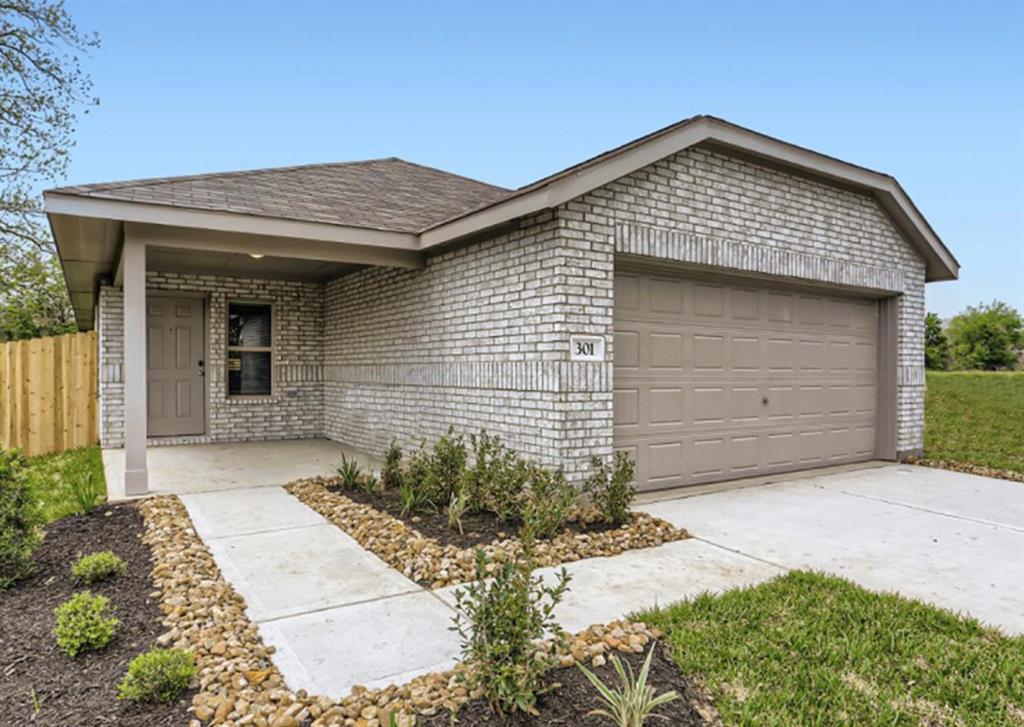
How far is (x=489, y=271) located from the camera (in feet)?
21.7

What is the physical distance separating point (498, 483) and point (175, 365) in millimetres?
7207

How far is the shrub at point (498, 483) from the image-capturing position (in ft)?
17.8

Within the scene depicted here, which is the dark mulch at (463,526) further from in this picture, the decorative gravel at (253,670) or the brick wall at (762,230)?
the brick wall at (762,230)

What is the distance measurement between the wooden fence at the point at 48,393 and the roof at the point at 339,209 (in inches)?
64.0

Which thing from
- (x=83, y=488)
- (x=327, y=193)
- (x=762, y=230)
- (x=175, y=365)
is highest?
(x=327, y=193)

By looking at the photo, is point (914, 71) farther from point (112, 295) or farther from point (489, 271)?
point (112, 295)

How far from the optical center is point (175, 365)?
33.4 feet

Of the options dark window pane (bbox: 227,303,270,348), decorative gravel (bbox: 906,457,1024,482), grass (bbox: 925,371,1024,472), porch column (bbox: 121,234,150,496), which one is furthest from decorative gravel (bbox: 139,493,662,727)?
grass (bbox: 925,371,1024,472)

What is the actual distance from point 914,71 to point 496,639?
12880 mm

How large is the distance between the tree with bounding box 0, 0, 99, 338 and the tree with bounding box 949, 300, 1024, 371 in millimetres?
29976

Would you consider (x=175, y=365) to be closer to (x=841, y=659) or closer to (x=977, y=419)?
(x=841, y=659)

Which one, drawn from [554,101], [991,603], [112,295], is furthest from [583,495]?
[554,101]

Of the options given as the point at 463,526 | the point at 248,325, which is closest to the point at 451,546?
the point at 463,526

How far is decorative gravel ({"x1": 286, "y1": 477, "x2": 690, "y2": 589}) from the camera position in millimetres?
4193
